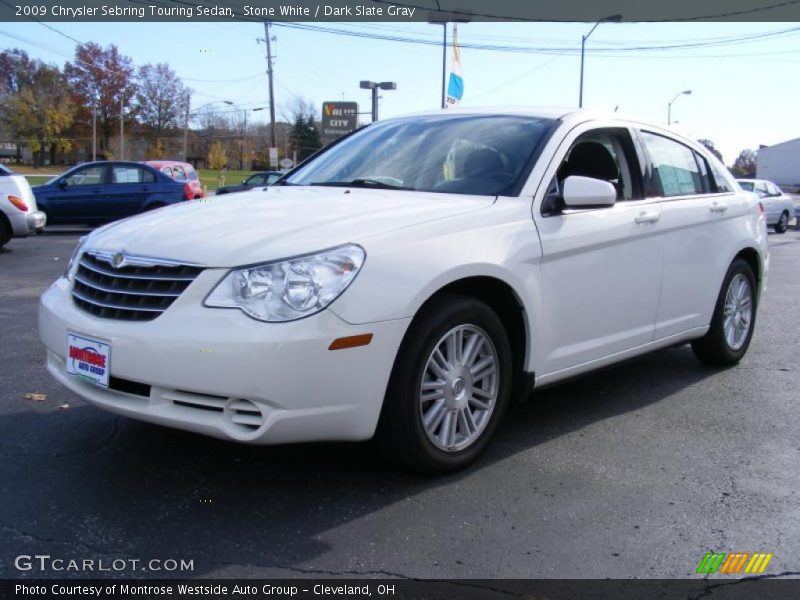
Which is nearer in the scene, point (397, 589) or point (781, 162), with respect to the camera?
point (397, 589)

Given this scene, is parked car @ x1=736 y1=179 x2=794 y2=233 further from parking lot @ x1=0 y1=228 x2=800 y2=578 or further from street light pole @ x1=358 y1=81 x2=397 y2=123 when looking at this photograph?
parking lot @ x1=0 y1=228 x2=800 y2=578

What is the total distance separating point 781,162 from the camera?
91500 millimetres

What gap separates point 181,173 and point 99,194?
3.19 metres

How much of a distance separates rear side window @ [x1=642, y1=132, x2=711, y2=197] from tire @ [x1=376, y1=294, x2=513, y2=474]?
185 cm

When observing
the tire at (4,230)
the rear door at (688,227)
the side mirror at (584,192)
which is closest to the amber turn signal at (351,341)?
the side mirror at (584,192)

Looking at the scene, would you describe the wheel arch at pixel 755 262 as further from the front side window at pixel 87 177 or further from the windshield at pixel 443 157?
the front side window at pixel 87 177

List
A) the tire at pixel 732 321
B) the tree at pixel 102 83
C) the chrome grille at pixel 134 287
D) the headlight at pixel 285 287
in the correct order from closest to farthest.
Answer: the headlight at pixel 285 287 < the chrome grille at pixel 134 287 < the tire at pixel 732 321 < the tree at pixel 102 83

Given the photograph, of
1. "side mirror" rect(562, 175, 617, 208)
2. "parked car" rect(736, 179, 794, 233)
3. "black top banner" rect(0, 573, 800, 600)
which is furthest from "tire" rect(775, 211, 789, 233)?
"black top banner" rect(0, 573, 800, 600)

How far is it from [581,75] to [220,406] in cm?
3315

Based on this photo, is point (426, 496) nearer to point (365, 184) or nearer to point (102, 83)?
point (365, 184)

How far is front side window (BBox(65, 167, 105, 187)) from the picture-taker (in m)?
16.9

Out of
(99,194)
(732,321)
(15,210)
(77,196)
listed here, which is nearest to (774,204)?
(99,194)

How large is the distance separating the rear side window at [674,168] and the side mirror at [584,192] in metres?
1.01

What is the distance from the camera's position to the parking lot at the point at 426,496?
8.95 feet
